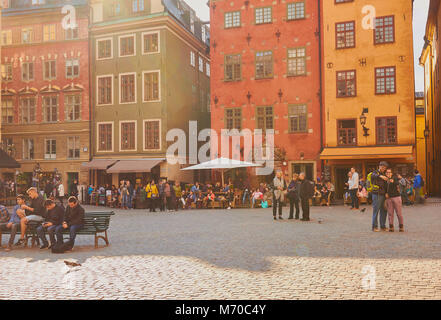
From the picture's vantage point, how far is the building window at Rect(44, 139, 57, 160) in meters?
36.2

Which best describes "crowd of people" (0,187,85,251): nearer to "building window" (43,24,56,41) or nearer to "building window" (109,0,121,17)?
"building window" (109,0,121,17)

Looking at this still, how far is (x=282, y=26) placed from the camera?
Result: 102 ft

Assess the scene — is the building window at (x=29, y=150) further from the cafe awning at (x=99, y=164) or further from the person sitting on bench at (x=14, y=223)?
the person sitting on bench at (x=14, y=223)

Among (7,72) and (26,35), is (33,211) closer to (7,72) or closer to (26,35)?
(26,35)

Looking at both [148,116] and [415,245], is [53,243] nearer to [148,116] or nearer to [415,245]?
[415,245]

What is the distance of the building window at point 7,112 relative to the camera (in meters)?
37.5

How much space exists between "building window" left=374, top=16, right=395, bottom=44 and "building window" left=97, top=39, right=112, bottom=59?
61.9 ft

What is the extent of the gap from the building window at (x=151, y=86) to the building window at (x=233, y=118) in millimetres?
5657

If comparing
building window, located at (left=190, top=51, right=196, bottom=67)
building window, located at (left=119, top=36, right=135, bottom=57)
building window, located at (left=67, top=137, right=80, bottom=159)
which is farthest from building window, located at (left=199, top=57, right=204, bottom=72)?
building window, located at (left=67, top=137, right=80, bottom=159)

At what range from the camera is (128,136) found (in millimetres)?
34906

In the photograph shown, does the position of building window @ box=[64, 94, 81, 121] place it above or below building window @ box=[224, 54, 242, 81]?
below

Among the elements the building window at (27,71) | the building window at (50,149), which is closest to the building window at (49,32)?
the building window at (27,71)

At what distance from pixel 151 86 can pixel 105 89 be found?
376 centimetres

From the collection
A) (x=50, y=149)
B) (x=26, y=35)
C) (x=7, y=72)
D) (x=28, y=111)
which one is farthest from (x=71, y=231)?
(x=7, y=72)
